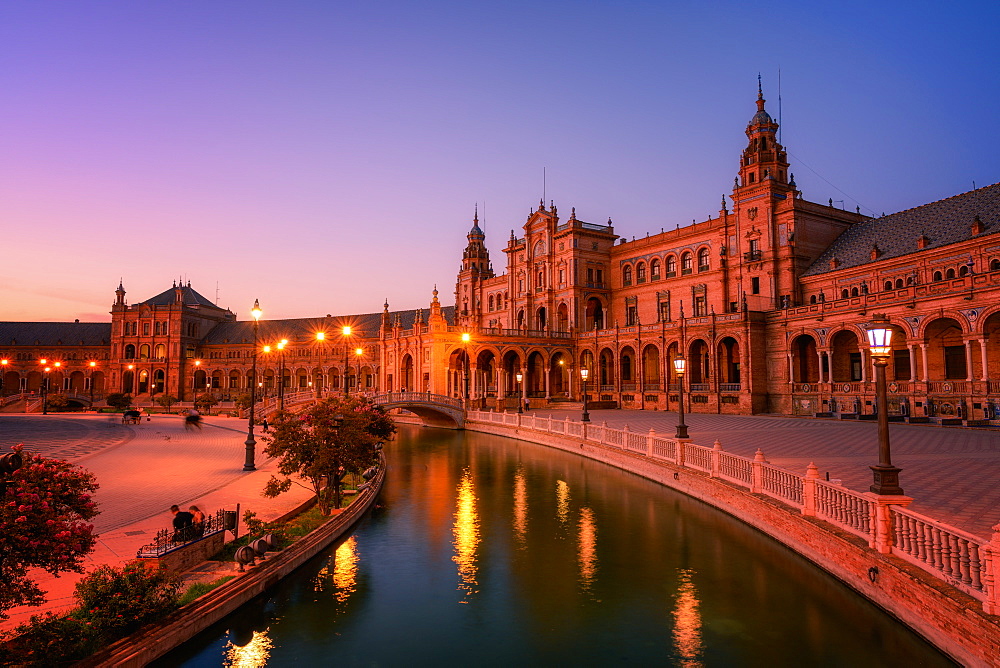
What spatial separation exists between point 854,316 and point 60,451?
140 ft

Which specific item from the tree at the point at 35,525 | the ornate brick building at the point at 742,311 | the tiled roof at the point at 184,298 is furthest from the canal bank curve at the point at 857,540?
the tiled roof at the point at 184,298

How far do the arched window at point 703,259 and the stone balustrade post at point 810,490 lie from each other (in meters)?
44.3

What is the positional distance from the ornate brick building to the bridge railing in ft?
69.4

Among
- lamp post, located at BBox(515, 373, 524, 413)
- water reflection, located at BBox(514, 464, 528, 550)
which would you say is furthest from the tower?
water reflection, located at BBox(514, 464, 528, 550)

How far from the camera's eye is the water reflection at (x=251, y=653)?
9453 mm

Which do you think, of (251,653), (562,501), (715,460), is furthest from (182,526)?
(715,460)

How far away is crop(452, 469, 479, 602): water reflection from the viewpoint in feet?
43.0

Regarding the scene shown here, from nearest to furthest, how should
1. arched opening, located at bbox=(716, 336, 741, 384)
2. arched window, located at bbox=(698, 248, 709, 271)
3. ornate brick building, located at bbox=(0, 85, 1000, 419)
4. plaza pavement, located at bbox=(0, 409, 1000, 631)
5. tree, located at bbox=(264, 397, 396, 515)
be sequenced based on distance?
plaza pavement, located at bbox=(0, 409, 1000, 631), tree, located at bbox=(264, 397, 396, 515), ornate brick building, located at bbox=(0, 85, 1000, 419), arched opening, located at bbox=(716, 336, 741, 384), arched window, located at bbox=(698, 248, 709, 271)

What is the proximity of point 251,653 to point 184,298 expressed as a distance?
98.9 metres

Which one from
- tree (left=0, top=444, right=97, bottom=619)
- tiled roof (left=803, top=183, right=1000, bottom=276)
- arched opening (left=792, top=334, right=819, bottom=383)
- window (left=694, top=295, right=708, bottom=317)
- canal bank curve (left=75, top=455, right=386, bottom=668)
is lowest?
canal bank curve (left=75, top=455, right=386, bottom=668)

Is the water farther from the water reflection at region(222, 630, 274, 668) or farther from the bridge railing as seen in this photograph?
the bridge railing

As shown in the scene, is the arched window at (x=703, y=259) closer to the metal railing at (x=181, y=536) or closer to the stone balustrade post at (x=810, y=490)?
the stone balustrade post at (x=810, y=490)

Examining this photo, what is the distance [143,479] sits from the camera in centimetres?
1983

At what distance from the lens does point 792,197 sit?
157ft
